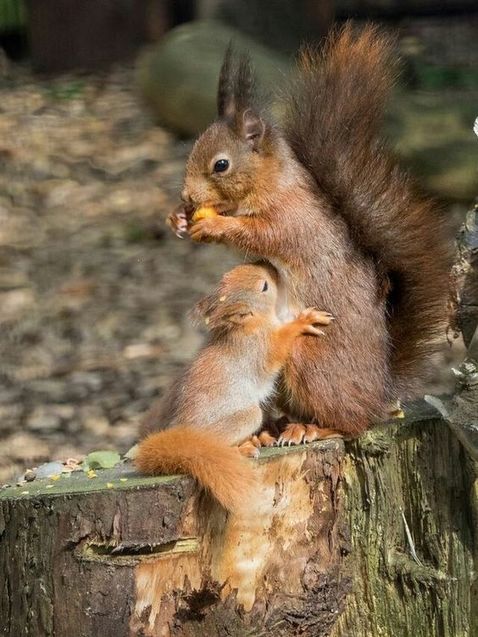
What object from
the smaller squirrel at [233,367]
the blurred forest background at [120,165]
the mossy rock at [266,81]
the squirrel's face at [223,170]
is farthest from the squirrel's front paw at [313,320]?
the mossy rock at [266,81]

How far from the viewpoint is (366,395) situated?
2584 millimetres

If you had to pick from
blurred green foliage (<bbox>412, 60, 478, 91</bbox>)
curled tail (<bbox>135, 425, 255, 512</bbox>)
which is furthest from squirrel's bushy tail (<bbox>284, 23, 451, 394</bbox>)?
blurred green foliage (<bbox>412, 60, 478, 91</bbox>)

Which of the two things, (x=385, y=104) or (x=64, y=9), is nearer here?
(x=385, y=104)

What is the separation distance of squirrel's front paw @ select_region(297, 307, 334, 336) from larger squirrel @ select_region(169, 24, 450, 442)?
20 mm

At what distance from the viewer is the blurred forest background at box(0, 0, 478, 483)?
4613mm

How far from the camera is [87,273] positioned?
17.7ft

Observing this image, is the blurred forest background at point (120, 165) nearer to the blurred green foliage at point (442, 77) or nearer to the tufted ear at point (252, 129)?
the blurred green foliage at point (442, 77)

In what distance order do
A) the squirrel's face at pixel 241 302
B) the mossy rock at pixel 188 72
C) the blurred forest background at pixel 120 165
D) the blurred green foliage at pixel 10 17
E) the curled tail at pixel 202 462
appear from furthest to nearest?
the blurred green foliage at pixel 10 17
the mossy rock at pixel 188 72
the blurred forest background at pixel 120 165
the squirrel's face at pixel 241 302
the curled tail at pixel 202 462

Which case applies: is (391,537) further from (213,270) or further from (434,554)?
(213,270)

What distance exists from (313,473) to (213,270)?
298 cm

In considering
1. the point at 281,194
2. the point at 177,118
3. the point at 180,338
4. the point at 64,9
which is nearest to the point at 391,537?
the point at 281,194

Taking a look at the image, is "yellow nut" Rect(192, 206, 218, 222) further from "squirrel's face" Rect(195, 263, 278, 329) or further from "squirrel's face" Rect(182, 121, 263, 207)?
"squirrel's face" Rect(195, 263, 278, 329)

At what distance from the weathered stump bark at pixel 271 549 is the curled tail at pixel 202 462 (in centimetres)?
4

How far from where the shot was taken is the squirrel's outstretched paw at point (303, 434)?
254 centimetres
